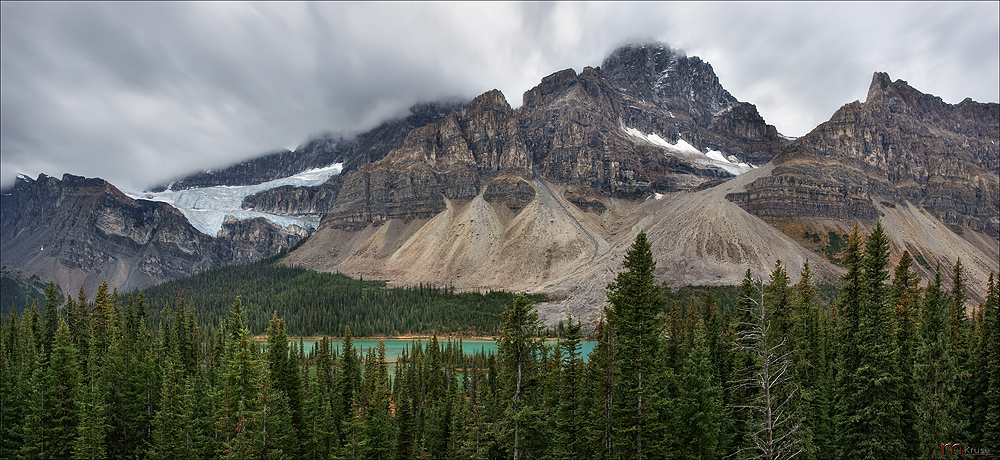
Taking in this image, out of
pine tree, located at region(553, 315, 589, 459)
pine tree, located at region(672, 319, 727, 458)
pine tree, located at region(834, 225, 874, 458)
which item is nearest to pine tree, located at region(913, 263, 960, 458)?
pine tree, located at region(834, 225, 874, 458)

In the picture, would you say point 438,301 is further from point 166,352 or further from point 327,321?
point 166,352

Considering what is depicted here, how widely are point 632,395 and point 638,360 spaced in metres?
1.93

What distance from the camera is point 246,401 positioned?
34156 mm

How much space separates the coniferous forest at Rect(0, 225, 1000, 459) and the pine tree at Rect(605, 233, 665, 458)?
10 cm

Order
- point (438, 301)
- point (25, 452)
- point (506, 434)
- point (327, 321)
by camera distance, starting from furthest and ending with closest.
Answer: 1. point (438, 301)
2. point (327, 321)
3. point (25, 452)
4. point (506, 434)

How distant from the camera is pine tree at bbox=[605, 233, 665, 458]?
28.0 m

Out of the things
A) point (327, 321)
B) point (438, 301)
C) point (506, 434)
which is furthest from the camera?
point (438, 301)

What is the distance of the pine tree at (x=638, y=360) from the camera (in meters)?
28.0

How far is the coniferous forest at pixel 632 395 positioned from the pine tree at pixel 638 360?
0.10 meters

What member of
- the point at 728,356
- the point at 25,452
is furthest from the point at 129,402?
the point at 728,356

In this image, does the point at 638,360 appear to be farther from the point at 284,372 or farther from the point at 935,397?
the point at 284,372

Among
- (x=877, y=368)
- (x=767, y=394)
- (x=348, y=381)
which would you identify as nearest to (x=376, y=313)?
(x=348, y=381)

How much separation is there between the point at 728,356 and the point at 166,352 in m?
55.7

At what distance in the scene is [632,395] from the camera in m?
28.3
